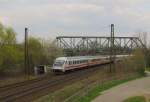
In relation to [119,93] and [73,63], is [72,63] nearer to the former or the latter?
[73,63]

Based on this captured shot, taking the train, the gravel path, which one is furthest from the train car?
the gravel path

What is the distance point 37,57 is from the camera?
259 ft

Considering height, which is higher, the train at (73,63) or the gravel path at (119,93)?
the train at (73,63)

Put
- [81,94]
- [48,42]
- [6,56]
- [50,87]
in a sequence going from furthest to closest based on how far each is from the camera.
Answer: [48,42] → [6,56] → [50,87] → [81,94]

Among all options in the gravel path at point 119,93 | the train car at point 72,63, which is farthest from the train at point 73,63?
the gravel path at point 119,93

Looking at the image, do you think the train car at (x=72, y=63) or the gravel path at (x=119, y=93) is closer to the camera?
the gravel path at (x=119, y=93)

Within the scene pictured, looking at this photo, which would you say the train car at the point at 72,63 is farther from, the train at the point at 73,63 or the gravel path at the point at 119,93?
the gravel path at the point at 119,93

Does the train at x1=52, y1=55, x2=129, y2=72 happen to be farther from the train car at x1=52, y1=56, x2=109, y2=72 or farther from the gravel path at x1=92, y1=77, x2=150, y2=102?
the gravel path at x1=92, y1=77, x2=150, y2=102

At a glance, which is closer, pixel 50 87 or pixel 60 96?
pixel 60 96

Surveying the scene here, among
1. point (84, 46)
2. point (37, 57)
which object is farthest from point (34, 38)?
point (84, 46)

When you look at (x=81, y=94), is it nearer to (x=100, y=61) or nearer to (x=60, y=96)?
(x=60, y=96)

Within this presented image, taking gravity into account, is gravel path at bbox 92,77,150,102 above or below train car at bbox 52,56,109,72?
below

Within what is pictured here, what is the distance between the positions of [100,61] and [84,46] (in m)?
77.8

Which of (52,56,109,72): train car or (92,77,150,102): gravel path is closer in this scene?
(92,77,150,102): gravel path
